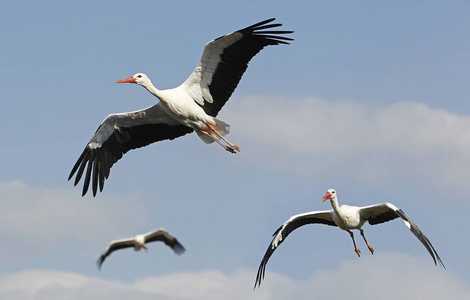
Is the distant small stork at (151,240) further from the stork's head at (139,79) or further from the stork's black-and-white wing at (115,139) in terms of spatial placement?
the stork's head at (139,79)

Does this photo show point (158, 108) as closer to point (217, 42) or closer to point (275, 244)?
point (217, 42)

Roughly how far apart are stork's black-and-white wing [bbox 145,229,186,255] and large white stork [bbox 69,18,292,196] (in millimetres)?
7843

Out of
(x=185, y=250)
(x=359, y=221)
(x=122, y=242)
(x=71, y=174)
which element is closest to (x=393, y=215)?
(x=359, y=221)

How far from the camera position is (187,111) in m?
15.3

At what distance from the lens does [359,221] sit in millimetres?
16344

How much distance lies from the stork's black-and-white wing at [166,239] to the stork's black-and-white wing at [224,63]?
31.4 feet

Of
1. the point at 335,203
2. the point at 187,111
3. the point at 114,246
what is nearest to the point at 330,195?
the point at 335,203

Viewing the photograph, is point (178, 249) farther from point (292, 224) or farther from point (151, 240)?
point (292, 224)

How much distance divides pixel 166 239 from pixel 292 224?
8582 mm

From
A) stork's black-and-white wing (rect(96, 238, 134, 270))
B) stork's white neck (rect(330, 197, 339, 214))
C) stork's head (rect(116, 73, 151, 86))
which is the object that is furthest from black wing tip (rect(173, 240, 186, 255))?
stork's head (rect(116, 73, 151, 86))

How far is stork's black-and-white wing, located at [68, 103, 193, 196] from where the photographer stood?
16.8m

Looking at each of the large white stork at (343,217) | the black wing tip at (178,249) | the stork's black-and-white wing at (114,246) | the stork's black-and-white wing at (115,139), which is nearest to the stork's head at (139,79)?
the stork's black-and-white wing at (115,139)

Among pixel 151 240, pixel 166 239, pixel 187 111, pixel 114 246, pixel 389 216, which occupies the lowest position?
pixel 389 216

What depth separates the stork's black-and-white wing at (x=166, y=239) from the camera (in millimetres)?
24531
